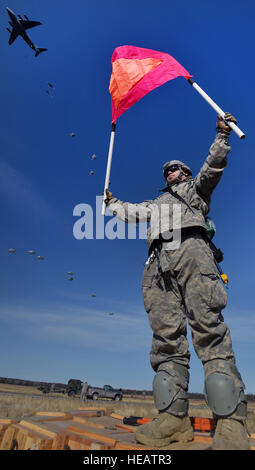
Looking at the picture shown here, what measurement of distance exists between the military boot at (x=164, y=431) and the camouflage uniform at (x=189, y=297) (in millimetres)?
77

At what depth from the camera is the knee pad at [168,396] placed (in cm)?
283

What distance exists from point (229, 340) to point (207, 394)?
0.54 metres

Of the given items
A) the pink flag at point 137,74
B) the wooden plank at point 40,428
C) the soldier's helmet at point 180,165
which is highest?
the pink flag at point 137,74

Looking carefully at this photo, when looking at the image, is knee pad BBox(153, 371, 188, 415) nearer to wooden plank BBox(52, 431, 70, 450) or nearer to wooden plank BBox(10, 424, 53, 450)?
wooden plank BBox(52, 431, 70, 450)

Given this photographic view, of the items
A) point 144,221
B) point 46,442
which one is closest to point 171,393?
point 46,442

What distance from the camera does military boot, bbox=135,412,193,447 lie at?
8.14 feet

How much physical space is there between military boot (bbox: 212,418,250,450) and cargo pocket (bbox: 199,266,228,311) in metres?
0.96

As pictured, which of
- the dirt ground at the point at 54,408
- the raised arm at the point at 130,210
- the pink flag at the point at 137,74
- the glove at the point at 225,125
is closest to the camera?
the glove at the point at 225,125

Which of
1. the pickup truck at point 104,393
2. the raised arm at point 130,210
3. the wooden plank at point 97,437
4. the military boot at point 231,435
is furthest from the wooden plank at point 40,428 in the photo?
the pickup truck at point 104,393

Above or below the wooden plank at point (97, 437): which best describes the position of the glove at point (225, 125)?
above

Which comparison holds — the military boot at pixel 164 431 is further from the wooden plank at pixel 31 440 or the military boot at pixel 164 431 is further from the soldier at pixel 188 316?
the wooden plank at pixel 31 440

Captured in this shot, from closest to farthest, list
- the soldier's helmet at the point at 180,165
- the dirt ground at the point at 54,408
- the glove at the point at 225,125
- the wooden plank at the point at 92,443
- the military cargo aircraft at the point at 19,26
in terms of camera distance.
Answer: the wooden plank at the point at 92,443
the glove at the point at 225,125
the soldier's helmet at the point at 180,165
the dirt ground at the point at 54,408
the military cargo aircraft at the point at 19,26

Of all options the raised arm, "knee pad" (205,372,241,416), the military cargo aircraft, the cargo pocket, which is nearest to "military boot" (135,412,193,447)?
"knee pad" (205,372,241,416)

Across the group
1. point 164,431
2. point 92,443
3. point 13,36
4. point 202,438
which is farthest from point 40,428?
point 13,36
